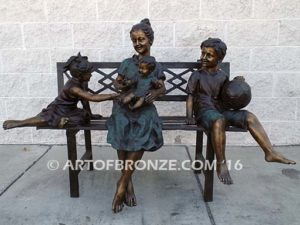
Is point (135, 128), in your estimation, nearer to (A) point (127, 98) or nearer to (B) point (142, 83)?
(A) point (127, 98)

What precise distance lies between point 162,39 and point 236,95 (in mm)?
1494

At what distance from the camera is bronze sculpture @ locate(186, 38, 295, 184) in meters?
2.67

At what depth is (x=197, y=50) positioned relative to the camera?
13.2 ft

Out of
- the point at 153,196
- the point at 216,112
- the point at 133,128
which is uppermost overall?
the point at 216,112

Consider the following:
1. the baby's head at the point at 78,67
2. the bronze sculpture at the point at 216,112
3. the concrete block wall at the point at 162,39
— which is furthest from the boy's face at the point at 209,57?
the concrete block wall at the point at 162,39

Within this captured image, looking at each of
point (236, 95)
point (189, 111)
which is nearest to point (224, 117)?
point (236, 95)

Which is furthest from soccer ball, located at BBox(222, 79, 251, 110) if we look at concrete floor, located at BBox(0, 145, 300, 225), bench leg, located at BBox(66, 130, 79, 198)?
bench leg, located at BBox(66, 130, 79, 198)

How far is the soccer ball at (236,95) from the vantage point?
2.83 m

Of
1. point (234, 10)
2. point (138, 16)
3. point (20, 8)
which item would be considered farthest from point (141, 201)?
point (20, 8)

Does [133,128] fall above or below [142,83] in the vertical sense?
below

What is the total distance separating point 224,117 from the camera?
272 centimetres

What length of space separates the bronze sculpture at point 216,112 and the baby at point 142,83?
17.6 inches

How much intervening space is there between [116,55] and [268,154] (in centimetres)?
213

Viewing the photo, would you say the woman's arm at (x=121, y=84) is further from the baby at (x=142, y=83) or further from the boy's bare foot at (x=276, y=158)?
the boy's bare foot at (x=276, y=158)
